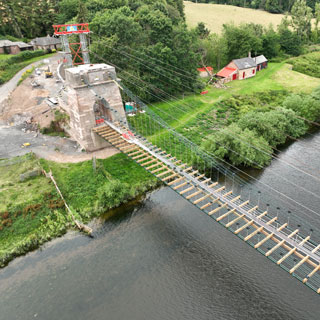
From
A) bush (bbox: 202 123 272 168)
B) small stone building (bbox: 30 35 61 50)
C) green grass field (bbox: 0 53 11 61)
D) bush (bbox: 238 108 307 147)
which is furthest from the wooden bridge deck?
small stone building (bbox: 30 35 61 50)

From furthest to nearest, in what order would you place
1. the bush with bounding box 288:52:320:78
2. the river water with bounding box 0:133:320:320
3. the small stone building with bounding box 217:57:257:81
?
the bush with bounding box 288:52:320:78 → the small stone building with bounding box 217:57:257:81 → the river water with bounding box 0:133:320:320

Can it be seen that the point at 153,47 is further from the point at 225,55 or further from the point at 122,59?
the point at 225,55

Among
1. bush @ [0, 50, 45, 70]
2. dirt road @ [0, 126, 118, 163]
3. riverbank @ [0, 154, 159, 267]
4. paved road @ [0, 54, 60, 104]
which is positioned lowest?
riverbank @ [0, 154, 159, 267]

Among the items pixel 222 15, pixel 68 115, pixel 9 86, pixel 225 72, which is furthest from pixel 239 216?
pixel 222 15

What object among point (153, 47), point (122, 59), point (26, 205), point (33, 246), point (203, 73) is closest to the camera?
point (33, 246)

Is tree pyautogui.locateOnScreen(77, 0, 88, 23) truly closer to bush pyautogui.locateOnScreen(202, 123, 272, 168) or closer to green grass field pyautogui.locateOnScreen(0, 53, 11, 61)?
green grass field pyautogui.locateOnScreen(0, 53, 11, 61)

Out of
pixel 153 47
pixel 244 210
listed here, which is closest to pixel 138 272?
pixel 244 210
